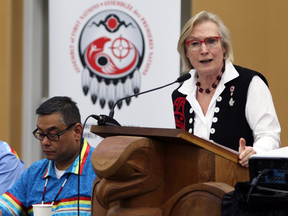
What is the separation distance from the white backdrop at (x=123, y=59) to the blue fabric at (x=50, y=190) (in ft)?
5.64

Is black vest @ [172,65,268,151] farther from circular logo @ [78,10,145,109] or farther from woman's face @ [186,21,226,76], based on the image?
circular logo @ [78,10,145,109]

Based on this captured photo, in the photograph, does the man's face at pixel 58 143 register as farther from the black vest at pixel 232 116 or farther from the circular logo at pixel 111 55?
the circular logo at pixel 111 55

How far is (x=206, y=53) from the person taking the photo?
2189 mm

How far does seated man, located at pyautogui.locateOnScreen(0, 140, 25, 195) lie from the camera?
9.86 feet

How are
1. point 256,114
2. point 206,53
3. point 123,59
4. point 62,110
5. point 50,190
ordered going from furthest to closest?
point 123,59 → point 62,110 → point 50,190 → point 206,53 → point 256,114

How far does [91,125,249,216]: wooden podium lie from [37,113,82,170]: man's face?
3.10ft

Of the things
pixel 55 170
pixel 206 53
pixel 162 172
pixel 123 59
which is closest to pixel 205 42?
pixel 206 53

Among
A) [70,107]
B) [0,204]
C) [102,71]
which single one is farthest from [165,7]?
[0,204]

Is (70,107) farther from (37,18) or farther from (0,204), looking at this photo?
(37,18)

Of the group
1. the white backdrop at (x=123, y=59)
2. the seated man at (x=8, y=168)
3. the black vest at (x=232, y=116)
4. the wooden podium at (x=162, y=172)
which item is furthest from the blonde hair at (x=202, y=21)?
the white backdrop at (x=123, y=59)

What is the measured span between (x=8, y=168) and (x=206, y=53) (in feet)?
5.70

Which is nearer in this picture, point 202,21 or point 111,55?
Answer: point 202,21

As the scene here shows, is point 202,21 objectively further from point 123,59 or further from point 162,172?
point 123,59

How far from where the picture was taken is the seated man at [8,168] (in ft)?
9.86
